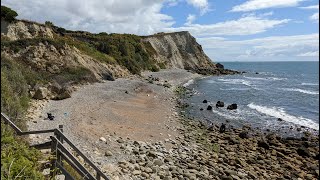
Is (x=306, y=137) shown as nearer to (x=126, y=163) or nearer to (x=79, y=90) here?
(x=126, y=163)

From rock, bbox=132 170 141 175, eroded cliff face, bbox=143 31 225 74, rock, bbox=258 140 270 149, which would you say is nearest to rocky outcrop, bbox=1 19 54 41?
rock, bbox=258 140 270 149

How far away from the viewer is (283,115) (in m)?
38.7

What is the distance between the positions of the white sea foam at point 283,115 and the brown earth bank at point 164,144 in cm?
603

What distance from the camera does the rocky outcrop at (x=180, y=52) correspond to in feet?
307

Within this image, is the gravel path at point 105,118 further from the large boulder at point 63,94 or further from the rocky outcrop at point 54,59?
the rocky outcrop at point 54,59

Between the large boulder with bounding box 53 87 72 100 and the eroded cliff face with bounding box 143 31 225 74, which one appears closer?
the large boulder with bounding box 53 87 72 100

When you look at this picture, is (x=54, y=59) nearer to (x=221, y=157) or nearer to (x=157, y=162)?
(x=221, y=157)

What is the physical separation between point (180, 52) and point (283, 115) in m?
66.9

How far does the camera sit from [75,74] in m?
38.5

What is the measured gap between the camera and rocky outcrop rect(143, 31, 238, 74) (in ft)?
307

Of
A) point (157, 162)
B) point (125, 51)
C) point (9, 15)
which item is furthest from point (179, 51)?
point (157, 162)

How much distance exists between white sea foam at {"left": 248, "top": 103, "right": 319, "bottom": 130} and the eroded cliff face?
1830 inches

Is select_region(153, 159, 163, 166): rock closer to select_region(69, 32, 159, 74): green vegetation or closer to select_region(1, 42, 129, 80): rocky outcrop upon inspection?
select_region(1, 42, 129, 80): rocky outcrop

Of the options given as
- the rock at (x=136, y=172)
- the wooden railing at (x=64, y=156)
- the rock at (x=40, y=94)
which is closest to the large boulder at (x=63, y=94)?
the rock at (x=40, y=94)
